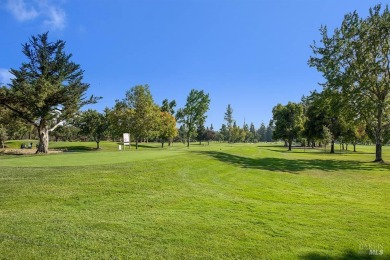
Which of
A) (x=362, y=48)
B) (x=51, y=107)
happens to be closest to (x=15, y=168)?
(x=51, y=107)

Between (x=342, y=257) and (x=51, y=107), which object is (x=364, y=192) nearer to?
(x=342, y=257)

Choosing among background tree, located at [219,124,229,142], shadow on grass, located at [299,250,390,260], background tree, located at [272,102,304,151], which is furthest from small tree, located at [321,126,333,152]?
background tree, located at [219,124,229,142]

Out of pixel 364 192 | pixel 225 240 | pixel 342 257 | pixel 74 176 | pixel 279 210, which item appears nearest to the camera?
pixel 342 257

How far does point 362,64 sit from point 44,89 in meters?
36.4

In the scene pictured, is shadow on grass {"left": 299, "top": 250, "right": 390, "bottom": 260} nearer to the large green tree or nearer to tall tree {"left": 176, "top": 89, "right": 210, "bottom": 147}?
the large green tree

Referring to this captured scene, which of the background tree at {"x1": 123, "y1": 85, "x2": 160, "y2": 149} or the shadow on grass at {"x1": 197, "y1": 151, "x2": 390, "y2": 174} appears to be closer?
the shadow on grass at {"x1": 197, "y1": 151, "x2": 390, "y2": 174}

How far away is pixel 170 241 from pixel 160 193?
4005 millimetres

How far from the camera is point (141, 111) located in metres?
55.8

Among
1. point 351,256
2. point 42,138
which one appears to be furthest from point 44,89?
point 351,256

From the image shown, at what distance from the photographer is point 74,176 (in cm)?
1130

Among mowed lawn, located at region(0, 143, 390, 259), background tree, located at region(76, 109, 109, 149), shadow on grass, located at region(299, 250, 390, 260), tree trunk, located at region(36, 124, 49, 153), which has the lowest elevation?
shadow on grass, located at region(299, 250, 390, 260)

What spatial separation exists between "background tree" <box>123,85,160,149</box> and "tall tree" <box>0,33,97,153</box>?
16785mm

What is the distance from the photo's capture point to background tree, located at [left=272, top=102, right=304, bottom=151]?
65.9 metres

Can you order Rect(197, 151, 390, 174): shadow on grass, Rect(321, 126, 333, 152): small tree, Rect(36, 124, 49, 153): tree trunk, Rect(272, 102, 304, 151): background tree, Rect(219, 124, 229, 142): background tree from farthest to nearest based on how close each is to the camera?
Rect(219, 124, 229, 142): background tree < Rect(272, 102, 304, 151): background tree < Rect(321, 126, 333, 152): small tree < Rect(36, 124, 49, 153): tree trunk < Rect(197, 151, 390, 174): shadow on grass
